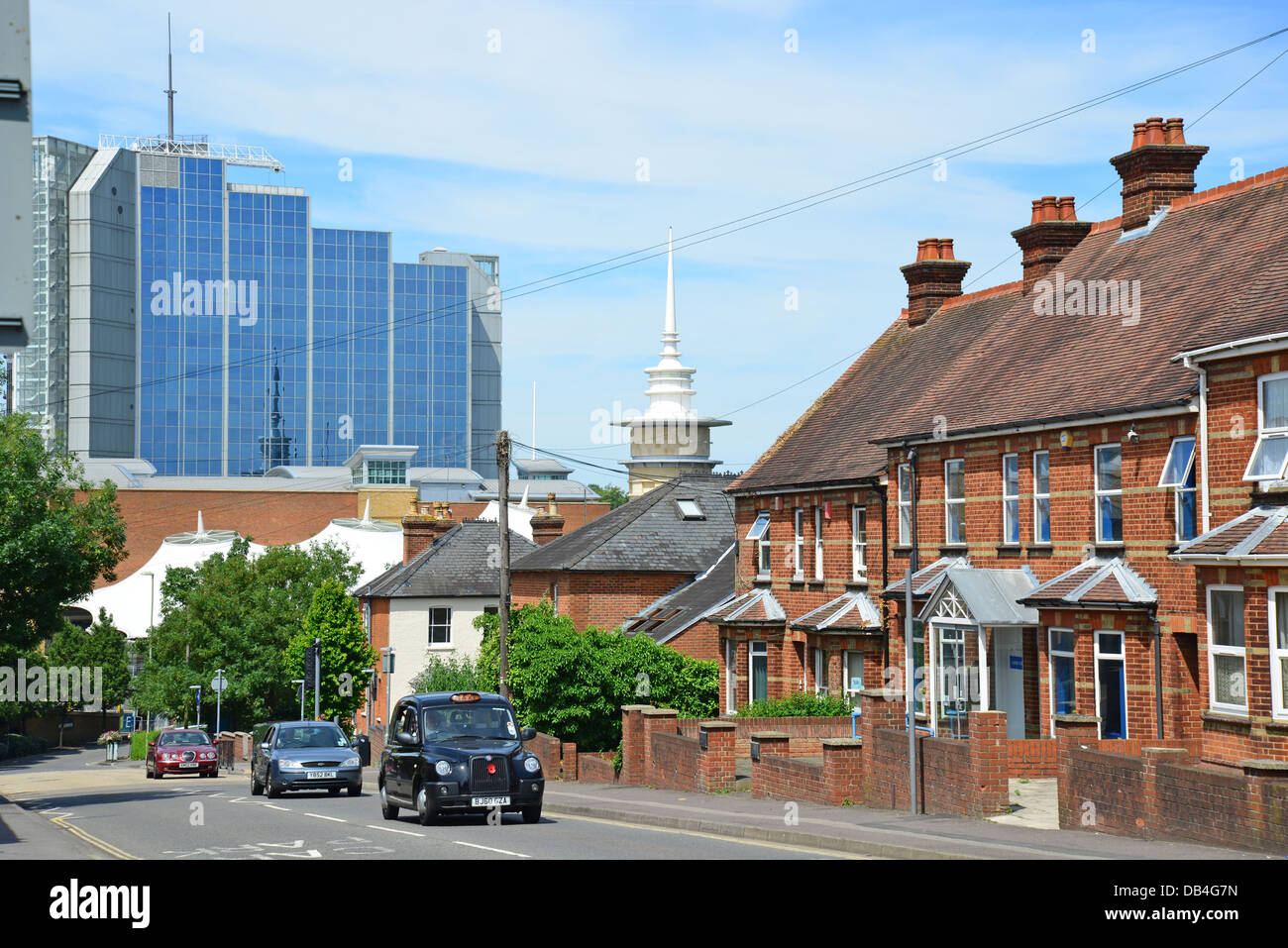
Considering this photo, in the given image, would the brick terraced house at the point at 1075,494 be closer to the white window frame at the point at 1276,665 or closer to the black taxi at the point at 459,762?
the white window frame at the point at 1276,665

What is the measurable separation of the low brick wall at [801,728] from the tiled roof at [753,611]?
582 cm

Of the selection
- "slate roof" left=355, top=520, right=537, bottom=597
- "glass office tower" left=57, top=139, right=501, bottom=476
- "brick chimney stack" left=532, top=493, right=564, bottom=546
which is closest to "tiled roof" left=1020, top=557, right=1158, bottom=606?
"slate roof" left=355, top=520, right=537, bottom=597

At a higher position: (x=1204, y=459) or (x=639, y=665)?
(x=1204, y=459)

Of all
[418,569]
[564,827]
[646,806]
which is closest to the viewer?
[564,827]

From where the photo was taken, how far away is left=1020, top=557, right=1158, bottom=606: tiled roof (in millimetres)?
24812

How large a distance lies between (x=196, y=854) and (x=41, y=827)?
278 inches

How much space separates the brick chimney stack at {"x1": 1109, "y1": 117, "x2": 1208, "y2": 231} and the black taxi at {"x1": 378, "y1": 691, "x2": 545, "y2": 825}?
1833 cm

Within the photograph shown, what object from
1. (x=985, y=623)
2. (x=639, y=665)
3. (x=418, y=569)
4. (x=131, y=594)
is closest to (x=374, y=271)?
(x=131, y=594)

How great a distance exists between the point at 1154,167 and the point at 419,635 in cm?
3931

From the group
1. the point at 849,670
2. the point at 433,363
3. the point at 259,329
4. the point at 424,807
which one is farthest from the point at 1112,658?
the point at 433,363

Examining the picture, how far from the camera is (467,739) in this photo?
2009 cm

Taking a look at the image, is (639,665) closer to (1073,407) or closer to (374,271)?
(1073,407)

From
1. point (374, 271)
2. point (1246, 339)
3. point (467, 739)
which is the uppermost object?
point (374, 271)

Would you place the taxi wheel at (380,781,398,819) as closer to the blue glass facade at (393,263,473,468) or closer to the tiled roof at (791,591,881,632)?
the tiled roof at (791,591,881,632)
